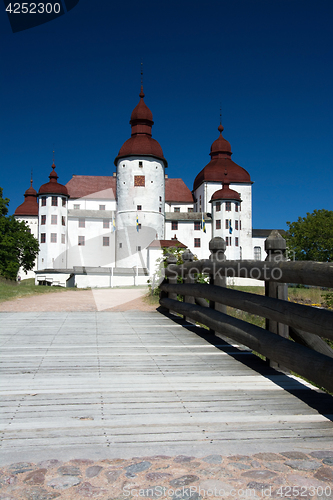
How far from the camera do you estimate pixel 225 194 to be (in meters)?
52.0

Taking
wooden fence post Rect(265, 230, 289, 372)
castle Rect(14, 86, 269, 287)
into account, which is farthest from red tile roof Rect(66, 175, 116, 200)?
wooden fence post Rect(265, 230, 289, 372)

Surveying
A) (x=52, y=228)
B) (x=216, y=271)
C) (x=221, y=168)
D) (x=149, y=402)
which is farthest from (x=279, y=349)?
(x=221, y=168)

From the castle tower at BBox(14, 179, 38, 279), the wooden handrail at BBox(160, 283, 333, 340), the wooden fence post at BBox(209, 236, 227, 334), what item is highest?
the castle tower at BBox(14, 179, 38, 279)

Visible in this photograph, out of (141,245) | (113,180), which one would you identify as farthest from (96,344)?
(113,180)

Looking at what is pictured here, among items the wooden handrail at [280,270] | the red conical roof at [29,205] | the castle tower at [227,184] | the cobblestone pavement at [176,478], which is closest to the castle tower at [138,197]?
the castle tower at [227,184]

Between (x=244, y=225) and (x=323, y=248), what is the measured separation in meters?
11.2

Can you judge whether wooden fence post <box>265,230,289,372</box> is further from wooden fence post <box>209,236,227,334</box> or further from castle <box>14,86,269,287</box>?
castle <box>14,86,269,287</box>

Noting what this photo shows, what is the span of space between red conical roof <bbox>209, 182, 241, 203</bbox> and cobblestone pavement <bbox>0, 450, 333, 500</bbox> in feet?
165

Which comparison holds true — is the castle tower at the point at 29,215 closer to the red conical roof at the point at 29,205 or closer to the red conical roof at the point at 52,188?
the red conical roof at the point at 29,205

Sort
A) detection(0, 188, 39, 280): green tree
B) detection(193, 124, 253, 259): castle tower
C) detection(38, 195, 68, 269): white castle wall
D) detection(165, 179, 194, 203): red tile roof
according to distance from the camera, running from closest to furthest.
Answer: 1. detection(0, 188, 39, 280): green tree
2. detection(38, 195, 68, 269): white castle wall
3. detection(193, 124, 253, 259): castle tower
4. detection(165, 179, 194, 203): red tile roof

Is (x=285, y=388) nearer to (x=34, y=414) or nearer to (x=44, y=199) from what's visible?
(x=34, y=414)

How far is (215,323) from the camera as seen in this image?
6.05 metres

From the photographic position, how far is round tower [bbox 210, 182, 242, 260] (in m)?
51.6

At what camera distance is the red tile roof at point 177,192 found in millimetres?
60250
